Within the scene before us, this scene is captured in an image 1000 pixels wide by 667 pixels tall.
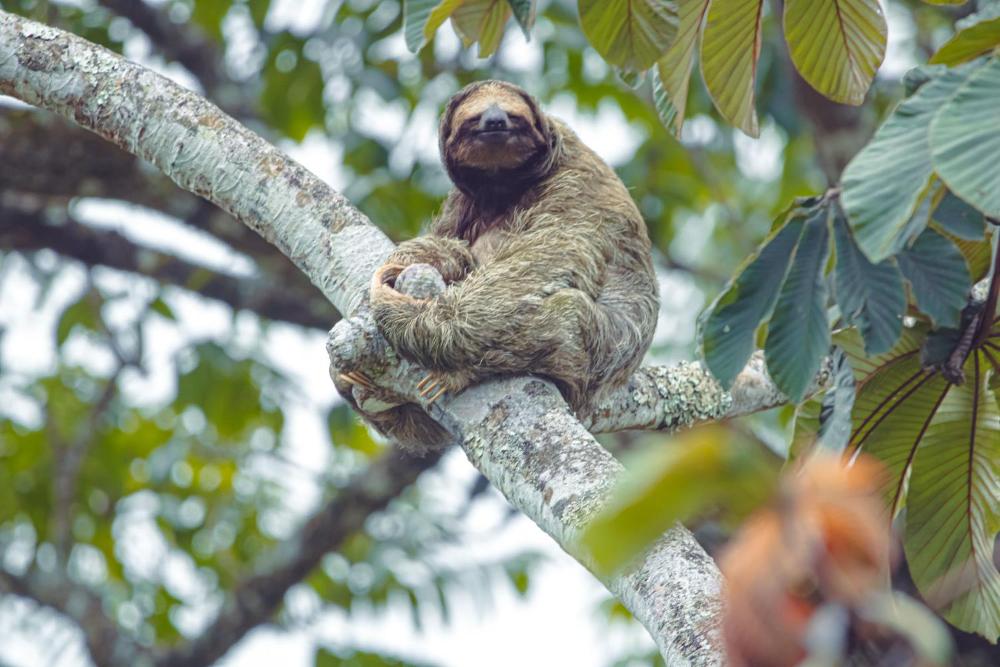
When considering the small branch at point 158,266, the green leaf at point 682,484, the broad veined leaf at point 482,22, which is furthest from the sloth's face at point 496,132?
the green leaf at point 682,484

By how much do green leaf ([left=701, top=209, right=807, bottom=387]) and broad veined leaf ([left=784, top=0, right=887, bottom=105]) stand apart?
0.88m

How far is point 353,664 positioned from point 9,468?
8.67 ft

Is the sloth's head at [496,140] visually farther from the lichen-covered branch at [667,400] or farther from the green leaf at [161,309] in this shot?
the green leaf at [161,309]

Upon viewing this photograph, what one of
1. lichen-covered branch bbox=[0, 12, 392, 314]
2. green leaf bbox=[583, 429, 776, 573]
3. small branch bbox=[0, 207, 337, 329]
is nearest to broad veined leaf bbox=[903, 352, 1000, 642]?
lichen-covered branch bbox=[0, 12, 392, 314]

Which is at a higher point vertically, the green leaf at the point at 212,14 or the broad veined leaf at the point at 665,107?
the broad veined leaf at the point at 665,107

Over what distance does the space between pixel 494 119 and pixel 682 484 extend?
3246mm

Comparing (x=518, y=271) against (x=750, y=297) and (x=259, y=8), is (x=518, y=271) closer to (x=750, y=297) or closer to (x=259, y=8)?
(x=750, y=297)

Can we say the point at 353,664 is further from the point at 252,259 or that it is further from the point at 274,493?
the point at 252,259

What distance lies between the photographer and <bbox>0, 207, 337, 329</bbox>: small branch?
709 cm

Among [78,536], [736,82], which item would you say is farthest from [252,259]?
[736,82]

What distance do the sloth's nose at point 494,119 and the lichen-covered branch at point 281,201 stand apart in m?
0.67

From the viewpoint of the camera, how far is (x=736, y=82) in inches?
132

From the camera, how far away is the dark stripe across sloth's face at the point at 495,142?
4.16 meters

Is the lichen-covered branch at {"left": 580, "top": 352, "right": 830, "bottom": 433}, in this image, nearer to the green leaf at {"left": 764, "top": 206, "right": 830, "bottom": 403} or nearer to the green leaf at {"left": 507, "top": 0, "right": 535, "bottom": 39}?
the green leaf at {"left": 507, "top": 0, "right": 535, "bottom": 39}
